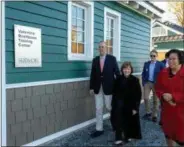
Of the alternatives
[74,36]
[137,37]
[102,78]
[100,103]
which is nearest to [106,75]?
[102,78]

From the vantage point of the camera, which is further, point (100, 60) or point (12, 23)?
point (100, 60)

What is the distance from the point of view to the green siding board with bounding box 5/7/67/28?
16.8ft

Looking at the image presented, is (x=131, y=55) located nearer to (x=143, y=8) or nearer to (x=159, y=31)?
(x=143, y=8)

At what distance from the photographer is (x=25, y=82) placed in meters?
5.47

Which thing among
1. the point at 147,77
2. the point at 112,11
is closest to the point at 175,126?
the point at 147,77

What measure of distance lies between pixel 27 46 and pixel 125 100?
2.00 meters

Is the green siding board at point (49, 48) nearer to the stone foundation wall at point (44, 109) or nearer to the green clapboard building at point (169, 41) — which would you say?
the stone foundation wall at point (44, 109)

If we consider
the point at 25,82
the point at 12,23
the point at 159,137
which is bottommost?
the point at 159,137

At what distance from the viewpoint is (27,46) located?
216 inches

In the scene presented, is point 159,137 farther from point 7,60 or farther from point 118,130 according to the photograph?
point 7,60

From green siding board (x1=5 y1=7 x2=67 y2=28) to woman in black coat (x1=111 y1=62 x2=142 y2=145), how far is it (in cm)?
147

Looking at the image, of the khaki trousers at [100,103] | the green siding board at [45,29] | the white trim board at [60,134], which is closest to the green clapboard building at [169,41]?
the white trim board at [60,134]

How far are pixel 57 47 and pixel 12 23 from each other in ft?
4.55

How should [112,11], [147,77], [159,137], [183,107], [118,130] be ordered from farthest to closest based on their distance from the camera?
[112,11] → [147,77] → [159,137] → [118,130] → [183,107]
